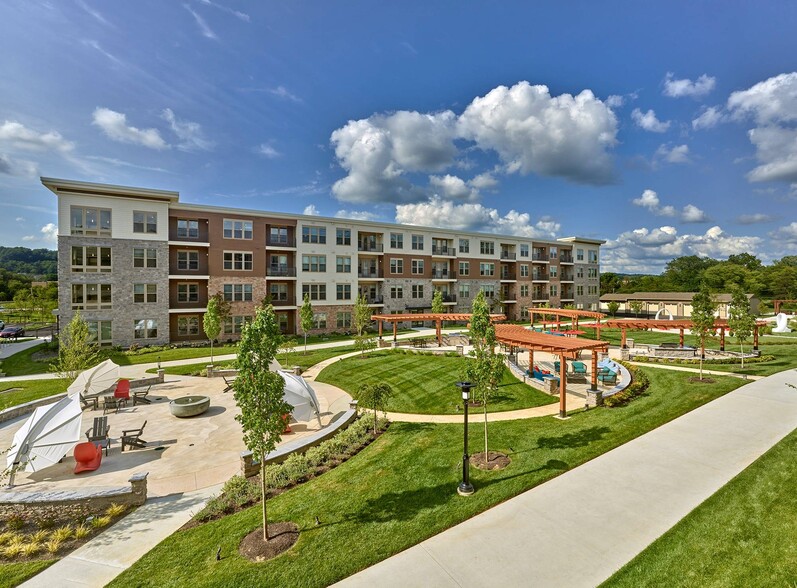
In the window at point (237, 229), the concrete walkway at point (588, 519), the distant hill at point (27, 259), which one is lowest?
the concrete walkway at point (588, 519)

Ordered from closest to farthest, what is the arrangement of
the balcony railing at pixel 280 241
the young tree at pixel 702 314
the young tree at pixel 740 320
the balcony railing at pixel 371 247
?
1. the young tree at pixel 702 314
2. the young tree at pixel 740 320
3. the balcony railing at pixel 280 241
4. the balcony railing at pixel 371 247

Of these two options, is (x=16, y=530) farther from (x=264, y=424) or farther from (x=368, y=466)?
(x=368, y=466)

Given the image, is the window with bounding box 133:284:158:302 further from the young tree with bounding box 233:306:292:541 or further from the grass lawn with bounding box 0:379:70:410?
the young tree with bounding box 233:306:292:541

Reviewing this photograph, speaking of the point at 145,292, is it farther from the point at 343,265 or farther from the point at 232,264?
the point at 343,265

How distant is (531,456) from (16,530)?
44.2ft

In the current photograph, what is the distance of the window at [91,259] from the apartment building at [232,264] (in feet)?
0.23

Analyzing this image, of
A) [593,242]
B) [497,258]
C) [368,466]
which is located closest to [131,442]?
[368,466]

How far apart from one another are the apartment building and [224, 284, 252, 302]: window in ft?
0.32

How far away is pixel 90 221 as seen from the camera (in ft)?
102

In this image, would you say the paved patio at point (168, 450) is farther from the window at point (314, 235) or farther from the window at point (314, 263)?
the window at point (314, 235)

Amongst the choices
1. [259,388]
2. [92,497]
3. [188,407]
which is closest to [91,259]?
[188,407]

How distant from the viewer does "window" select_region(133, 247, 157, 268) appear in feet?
107

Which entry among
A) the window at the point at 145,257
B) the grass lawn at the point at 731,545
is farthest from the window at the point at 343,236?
the grass lawn at the point at 731,545

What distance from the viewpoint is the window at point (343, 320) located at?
41.8 metres
